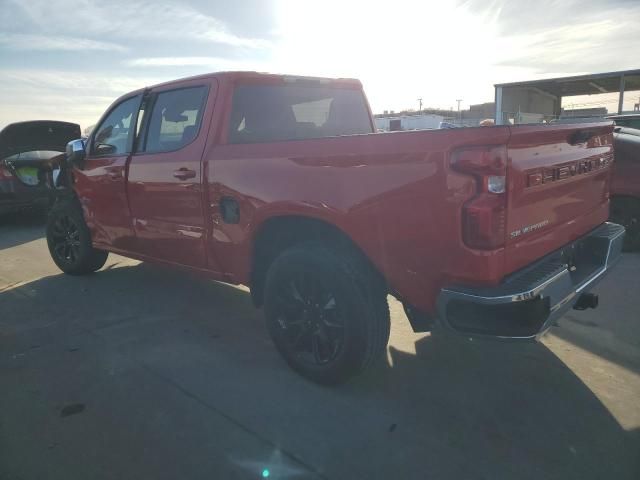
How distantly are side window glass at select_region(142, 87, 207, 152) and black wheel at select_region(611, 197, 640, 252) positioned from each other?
463 centimetres

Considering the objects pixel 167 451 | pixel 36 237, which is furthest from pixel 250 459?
pixel 36 237

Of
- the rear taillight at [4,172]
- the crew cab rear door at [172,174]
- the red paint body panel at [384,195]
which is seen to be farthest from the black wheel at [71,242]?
the rear taillight at [4,172]

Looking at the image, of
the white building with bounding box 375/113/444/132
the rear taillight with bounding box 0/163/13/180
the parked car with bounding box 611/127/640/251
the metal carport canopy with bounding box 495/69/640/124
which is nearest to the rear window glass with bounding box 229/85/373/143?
the parked car with bounding box 611/127/640/251

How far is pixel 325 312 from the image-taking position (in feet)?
9.27

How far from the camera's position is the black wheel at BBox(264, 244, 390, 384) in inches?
103

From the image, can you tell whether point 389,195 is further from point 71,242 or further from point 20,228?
point 20,228

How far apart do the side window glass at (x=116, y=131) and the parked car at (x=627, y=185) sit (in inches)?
194

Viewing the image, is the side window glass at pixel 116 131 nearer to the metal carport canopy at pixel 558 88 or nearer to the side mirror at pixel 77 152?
the side mirror at pixel 77 152

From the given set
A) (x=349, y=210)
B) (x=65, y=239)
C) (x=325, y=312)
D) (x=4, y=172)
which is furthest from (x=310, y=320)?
(x=4, y=172)

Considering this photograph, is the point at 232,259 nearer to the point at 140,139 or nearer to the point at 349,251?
the point at 349,251

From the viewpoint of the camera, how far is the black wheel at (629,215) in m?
5.44

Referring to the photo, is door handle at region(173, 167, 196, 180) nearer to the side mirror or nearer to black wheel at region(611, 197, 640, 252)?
the side mirror

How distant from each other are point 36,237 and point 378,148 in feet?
23.7

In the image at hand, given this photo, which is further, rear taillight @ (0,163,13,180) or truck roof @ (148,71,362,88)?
rear taillight @ (0,163,13,180)
